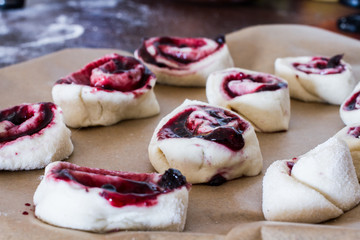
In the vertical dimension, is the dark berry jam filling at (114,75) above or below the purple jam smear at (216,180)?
above

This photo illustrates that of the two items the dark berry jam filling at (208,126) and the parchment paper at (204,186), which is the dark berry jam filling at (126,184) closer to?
the parchment paper at (204,186)

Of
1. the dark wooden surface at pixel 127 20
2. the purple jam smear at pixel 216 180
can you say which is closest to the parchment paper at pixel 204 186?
the purple jam smear at pixel 216 180

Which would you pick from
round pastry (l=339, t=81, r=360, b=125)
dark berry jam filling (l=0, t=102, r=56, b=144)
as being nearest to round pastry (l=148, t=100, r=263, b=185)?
dark berry jam filling (l=0, t=102, r=56, b=144)

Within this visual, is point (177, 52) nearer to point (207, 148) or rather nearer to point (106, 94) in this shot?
point (106, 94)

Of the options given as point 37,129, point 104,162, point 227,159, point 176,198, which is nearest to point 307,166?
point 227,159

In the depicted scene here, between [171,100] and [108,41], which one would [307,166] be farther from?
[108,41]

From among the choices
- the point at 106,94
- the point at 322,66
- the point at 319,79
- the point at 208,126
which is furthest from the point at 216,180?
the point at 322,66

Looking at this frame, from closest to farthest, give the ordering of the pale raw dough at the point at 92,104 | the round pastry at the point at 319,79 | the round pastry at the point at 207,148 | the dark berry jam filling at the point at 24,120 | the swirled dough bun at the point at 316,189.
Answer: the swirled dough bun at the point at 316,189, the round pastry at the point at 207,148, the dark berry jam filling at the point at 24,120, the pale raw dough at the point at 92,104, the round pastry at the point at 319,79

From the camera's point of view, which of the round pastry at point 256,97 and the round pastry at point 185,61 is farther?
the round pastry at point 185,61

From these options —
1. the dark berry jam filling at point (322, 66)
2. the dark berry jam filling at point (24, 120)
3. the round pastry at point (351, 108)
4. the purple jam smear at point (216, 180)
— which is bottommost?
the purple jam smear at point (216, 180)
